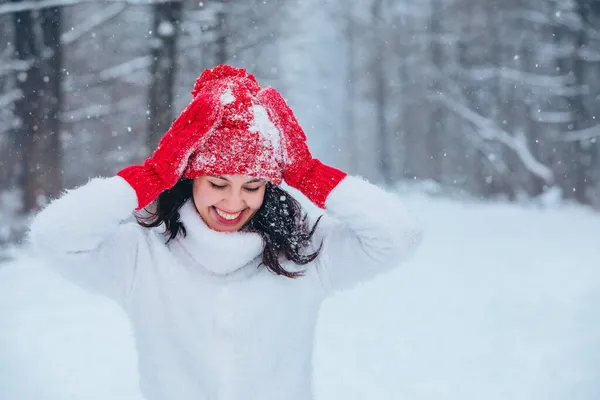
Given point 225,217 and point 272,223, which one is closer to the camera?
point 225,217

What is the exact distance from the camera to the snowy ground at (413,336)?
190 inches

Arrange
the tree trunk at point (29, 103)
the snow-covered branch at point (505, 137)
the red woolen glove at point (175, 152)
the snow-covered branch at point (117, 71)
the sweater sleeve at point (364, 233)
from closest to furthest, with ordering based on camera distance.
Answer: the red woolen glove at point (175, 152), the sweater sleeve at point (364, 233), the tree trunk at point (29, 103), the snow-covered branch at point (117, 71), the snow-covered branch at point (505, 137)

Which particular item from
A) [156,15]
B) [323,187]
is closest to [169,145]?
[323,187]

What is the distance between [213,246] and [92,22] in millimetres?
8728

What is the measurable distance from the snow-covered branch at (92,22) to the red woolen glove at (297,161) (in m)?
8.41

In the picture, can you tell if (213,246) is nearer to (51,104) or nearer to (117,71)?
(51,104)

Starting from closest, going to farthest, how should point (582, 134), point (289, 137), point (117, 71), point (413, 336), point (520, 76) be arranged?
point (289, 137), point (413, 336), point (117, 71), point (582, 134), point (520, 76)

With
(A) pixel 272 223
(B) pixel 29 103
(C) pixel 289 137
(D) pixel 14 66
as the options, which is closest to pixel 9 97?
(B) pixel 29 103

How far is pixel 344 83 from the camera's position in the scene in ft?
92.2

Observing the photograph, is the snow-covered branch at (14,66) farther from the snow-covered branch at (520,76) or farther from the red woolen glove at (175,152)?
the snow-covered branch at (520,76)

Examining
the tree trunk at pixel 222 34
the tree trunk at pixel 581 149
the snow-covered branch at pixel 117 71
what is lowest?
the tree trunk at pixel 581 149

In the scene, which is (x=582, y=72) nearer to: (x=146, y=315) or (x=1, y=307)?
(x=1, y=307)

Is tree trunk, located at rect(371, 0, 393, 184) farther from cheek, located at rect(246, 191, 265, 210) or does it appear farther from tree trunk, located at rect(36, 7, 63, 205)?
cheek, located at rect(246, 191, 265, 210)

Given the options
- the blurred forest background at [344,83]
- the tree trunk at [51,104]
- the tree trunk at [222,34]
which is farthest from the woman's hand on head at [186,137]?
the tree trunk at [222,34]
